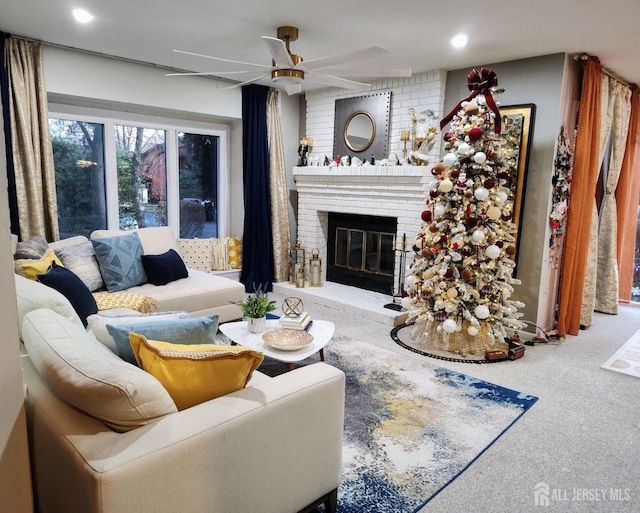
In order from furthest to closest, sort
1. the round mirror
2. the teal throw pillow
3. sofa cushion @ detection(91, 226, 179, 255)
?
the round mirror → sofa cushion @ detection(91, 226, 179, 255) → the teal throw pillow

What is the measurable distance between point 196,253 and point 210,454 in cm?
409

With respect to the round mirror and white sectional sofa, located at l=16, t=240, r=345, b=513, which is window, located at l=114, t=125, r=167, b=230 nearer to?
the round mirror

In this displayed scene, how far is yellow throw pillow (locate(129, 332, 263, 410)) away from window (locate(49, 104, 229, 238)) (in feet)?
12.3

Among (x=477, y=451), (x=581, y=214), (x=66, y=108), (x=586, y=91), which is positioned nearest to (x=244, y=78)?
(x=66, y=108)

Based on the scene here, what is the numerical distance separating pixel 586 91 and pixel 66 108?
4876mm

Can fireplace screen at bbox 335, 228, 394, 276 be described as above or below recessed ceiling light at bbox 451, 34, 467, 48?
below

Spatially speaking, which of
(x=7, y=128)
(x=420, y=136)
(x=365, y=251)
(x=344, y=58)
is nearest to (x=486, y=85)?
(x=420, y=136)

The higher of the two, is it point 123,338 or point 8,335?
point 8,335

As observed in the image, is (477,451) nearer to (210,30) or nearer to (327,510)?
(327,510)

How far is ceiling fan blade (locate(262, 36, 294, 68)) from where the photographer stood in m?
2.61

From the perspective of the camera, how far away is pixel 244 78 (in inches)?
197

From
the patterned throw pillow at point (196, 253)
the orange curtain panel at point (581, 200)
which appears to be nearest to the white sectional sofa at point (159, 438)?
the orange curtain panel at point (581, 200)

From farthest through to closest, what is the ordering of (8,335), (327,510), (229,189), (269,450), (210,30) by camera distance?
(229,189) → (210,30) → (327,510) → (269,450) → (8,335)

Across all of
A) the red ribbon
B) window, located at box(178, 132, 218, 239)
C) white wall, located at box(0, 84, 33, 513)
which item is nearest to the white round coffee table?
white wall, located at box(0, 84, 33, 513)
